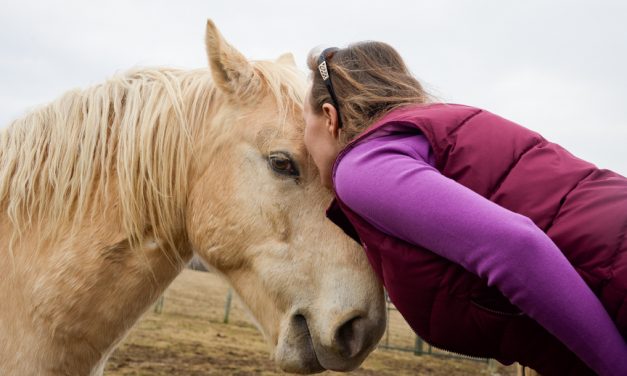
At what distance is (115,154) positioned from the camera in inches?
99.0

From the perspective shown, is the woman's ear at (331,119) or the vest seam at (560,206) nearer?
the vest seam at (560,206)

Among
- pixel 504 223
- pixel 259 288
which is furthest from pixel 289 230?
pixel 504 223

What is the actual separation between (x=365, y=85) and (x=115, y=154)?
51.7 inches

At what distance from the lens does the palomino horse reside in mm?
2143

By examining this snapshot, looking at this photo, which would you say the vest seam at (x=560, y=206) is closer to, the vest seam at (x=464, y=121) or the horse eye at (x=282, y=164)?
the vest seam at (x=464, y=121)

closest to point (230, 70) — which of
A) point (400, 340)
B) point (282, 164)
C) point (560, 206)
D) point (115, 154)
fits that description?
point (282, 164)

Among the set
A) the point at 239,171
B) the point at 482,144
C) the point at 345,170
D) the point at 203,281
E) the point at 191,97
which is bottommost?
the point at 203,281

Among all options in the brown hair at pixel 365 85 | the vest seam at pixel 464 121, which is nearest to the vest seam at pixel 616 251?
the vest seam at pixel 464 121

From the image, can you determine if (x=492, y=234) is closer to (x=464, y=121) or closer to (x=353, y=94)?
(x=464, y=121)

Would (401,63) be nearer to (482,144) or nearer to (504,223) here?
(482,144)

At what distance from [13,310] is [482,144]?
1.97m

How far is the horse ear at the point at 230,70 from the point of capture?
2.40 meters

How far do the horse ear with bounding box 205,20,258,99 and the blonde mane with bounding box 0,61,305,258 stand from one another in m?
0.08

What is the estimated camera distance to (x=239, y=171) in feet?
7.68
